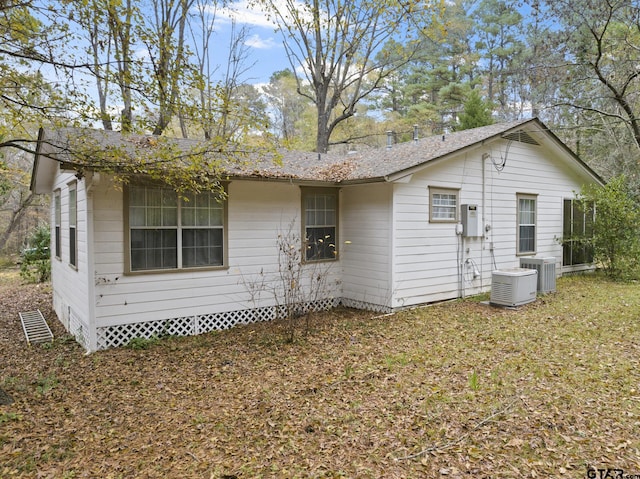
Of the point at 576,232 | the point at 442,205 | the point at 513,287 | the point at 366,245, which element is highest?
the point at 442,205

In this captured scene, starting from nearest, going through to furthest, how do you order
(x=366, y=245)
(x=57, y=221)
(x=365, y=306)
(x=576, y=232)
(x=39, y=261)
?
(x=366, y=245) < (x=365, y=306) < (x=57, y=221) < (x=576, y=232) < (x=39, y=261)

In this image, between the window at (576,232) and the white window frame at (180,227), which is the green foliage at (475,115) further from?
the white window frame at (180,227)

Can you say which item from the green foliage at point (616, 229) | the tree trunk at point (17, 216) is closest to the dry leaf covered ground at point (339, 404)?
the green foliage at point (616, 229)

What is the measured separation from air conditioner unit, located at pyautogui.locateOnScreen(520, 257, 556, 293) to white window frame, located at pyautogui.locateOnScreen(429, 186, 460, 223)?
2.30 metres

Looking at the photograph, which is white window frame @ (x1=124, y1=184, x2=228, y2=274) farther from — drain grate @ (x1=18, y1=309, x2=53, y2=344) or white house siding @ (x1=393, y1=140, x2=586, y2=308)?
white house siding @ (x1=393, y1=140, x2=586, y2=308)

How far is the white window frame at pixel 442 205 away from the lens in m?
8.65

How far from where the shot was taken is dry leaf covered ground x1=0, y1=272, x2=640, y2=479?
3234 mm

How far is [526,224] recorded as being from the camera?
1078 centimetres

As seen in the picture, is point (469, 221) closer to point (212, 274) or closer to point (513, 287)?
point (513, 287)

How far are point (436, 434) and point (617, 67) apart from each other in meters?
13.6

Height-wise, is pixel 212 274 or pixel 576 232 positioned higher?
pixel 576 232

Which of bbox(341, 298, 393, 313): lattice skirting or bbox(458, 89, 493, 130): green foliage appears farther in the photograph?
bbox(458, 89, 493, 130): green foliage

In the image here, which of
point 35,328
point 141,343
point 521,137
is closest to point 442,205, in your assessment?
point 521,137

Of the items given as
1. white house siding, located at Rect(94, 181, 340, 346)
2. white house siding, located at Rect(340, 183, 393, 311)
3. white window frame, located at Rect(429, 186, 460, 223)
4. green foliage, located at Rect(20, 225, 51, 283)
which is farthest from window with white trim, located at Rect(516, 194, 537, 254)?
green foliage, located at Rect(20, 225, 51, 283)
